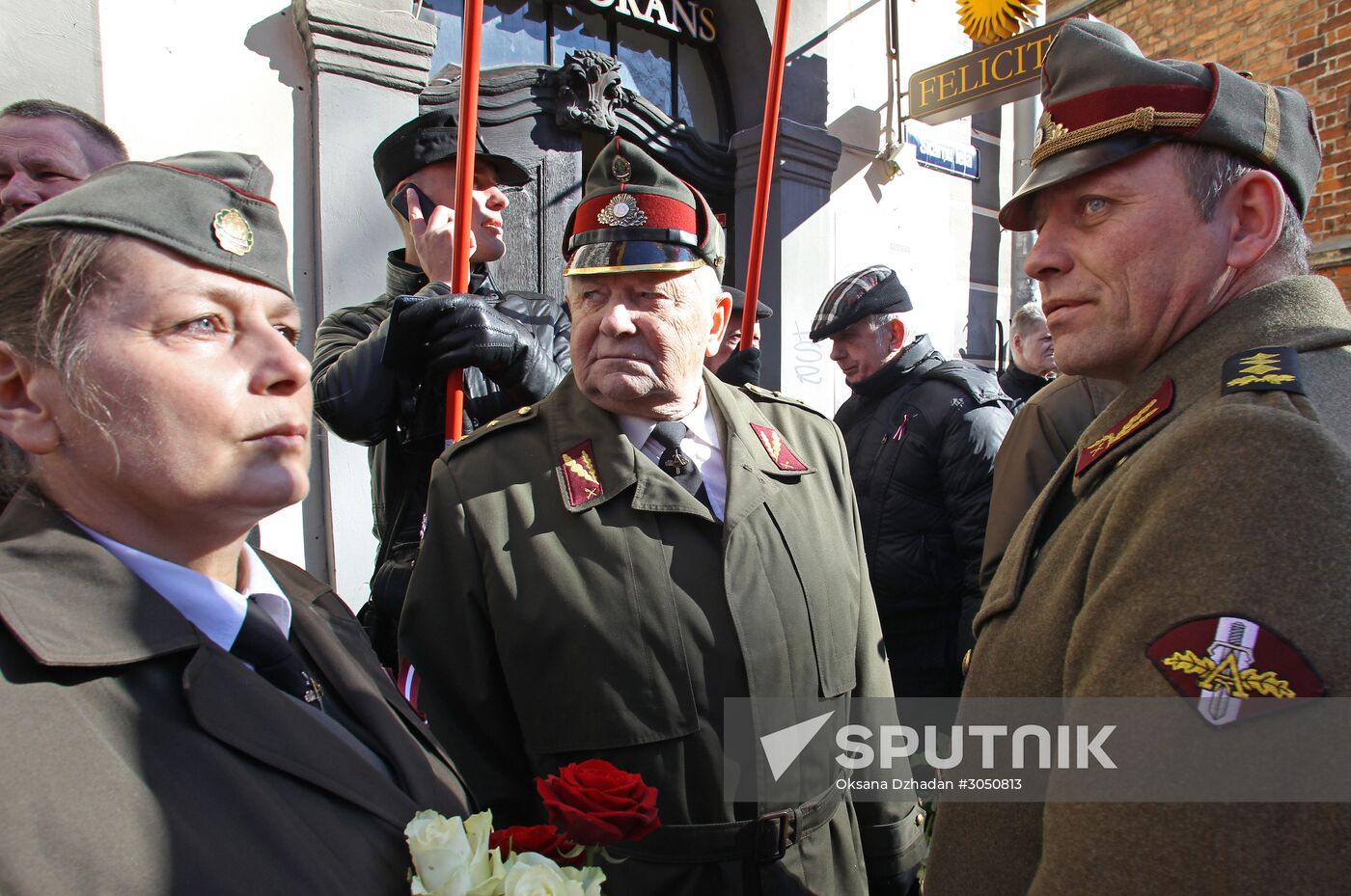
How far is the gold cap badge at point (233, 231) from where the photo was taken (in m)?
0.98

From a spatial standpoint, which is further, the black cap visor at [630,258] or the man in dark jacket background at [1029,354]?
the man in dark jacket background at [1029,354]

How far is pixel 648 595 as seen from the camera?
5.17 feet

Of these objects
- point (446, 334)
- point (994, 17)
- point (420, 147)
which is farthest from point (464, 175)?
point (994, 17)

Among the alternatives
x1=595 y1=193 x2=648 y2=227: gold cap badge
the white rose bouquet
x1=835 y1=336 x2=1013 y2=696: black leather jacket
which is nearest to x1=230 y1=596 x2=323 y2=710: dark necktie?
the white rose bouquet

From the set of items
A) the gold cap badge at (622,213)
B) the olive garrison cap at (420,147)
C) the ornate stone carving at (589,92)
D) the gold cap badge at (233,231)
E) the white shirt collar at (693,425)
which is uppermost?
the ornate stone carving at (589,92)

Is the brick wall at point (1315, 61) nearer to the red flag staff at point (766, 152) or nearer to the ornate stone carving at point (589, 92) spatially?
the ornate stone carving at point (589, 92)

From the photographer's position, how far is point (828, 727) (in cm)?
171

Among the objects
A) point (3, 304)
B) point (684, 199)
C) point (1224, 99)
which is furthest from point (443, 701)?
point (1224, 99)

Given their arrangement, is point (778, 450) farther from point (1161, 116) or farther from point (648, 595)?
point (1161, 116)

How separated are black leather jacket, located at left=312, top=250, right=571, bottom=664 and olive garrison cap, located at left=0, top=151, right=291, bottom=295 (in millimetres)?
837

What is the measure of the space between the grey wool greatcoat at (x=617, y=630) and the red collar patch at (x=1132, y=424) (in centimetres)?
68

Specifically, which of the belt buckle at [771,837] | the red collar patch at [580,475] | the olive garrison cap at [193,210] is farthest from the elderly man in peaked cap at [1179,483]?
the olive garrison cap at [193,210]

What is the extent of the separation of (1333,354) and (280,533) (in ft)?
11.3

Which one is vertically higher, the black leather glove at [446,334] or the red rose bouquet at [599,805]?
the black leather glove at [446,334]
